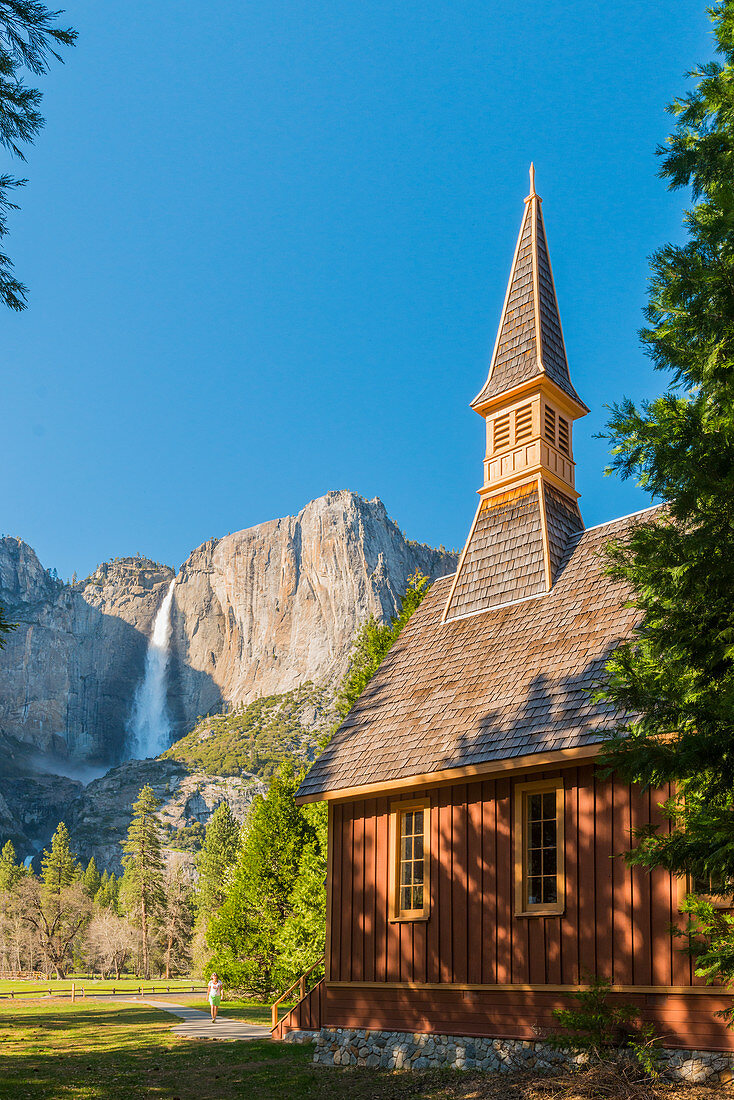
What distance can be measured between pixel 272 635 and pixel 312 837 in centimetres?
11312

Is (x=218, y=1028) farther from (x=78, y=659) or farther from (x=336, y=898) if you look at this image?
(x=78, y=659)

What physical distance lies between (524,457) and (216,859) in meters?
54.6

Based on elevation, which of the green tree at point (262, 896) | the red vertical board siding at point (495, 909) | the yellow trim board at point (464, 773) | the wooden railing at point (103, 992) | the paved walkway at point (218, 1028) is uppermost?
the yellow trim board at point (464, 773)

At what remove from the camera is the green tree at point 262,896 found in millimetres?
23953

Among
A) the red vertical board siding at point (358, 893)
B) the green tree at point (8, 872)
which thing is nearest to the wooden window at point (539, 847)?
the red vertical board siding at point (358, 893)

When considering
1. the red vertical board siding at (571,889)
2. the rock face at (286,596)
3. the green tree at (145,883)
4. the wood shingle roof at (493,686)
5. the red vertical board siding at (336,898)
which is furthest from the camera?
the rock face at (286,596)

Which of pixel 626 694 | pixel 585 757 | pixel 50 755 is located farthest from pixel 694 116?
pixel 50 755

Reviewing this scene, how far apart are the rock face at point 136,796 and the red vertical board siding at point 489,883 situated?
257 ft

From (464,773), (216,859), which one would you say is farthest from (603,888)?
(216,859)

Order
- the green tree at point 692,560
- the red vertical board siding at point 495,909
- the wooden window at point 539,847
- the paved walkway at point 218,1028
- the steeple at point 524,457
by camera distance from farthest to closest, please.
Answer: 1. the paved walkway at point 218,1028
2. the steeple at point 524,457
3. the wooden window at point 539,847
4. the red vertical board siding at point 495,909
5. the green tree at point 692,560

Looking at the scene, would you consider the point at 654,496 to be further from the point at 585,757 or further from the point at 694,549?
the point at 585,757

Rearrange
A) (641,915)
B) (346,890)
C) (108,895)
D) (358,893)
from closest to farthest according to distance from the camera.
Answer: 1. (641,915)
2. (358,893)
3. (346,890)
4. (108,895)

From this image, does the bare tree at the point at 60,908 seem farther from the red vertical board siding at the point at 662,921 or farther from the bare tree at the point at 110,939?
the red vertical board siding at the point at 662,921

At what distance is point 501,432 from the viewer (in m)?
17.3
